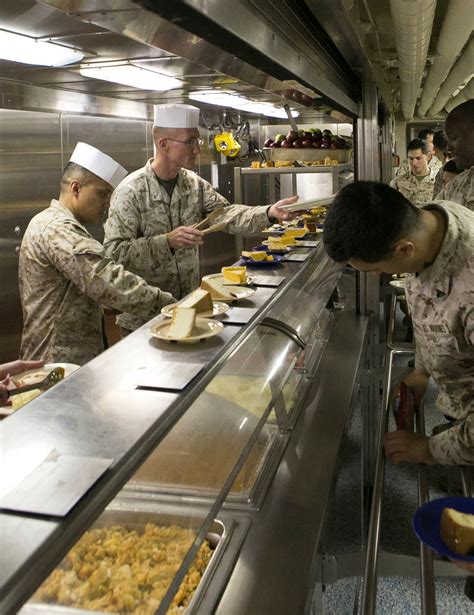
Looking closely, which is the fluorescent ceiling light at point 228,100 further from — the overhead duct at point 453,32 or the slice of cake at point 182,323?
the slice of cake at point 182,323

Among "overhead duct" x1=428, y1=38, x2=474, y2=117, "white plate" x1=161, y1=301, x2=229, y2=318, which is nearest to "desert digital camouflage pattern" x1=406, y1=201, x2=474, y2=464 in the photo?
"white plate" x1=161, y1=301, x2=229, y2=318

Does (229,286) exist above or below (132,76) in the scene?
below

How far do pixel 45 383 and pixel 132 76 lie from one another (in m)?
2.23

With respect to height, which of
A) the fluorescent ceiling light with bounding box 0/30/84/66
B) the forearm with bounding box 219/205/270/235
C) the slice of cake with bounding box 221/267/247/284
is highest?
the fluorescent ceiling light with bounding box 0/30/84/66

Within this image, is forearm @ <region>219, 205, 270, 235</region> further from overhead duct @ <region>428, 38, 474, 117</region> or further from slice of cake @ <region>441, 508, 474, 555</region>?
overhead duct @ <region>428, 38, 474, 117</region>

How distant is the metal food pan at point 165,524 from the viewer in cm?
87

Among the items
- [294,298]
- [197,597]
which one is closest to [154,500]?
[197,597]

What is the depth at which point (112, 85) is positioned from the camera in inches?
150

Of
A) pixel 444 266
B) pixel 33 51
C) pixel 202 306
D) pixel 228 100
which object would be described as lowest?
pixel 202 306

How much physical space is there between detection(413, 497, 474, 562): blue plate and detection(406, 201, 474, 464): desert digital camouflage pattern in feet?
0.59

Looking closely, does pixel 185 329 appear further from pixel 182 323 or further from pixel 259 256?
pixel 259 256

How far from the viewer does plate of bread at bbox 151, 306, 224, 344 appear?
1497 mm

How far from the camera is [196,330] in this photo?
1.56 metres

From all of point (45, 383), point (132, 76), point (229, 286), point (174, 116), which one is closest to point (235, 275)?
point (229, 286)
